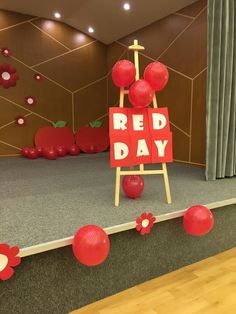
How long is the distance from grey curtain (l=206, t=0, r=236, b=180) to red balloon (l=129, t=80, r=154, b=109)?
0.85 metres

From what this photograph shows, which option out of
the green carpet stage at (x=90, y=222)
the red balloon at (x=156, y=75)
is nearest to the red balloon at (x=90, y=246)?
the green carpet stage at (x=90, y=222)

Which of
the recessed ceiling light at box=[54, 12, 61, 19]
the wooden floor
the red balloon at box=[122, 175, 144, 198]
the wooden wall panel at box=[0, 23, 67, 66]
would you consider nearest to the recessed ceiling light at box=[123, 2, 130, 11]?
the recessed ceiling light at box=[54, 12, 61, 19]

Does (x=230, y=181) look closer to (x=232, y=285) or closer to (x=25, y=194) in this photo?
(x=232, y=285)

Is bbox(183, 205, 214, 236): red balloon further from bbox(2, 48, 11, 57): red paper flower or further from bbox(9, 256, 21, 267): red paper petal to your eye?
bbox(2, 48, 11, 57): red paper flower

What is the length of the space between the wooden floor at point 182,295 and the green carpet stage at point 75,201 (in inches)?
12.4

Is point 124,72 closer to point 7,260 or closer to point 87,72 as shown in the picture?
point 7,260

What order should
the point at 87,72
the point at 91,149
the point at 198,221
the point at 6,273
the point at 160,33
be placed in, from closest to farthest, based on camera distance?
the point at 6,273 < the point at 198,221 < the point at 160,33 < the point at 91,149 < the point at 87,72

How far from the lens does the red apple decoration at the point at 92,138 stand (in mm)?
4191

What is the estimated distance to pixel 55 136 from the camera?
4062mm

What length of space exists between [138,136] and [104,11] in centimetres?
250

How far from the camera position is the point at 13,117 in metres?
3.80

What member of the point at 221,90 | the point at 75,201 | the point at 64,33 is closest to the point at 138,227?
the point at 75,201

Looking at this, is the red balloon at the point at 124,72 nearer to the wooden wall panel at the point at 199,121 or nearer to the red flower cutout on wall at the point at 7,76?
the wooden wall panel at the point at 199,121

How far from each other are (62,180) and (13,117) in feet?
5.93
